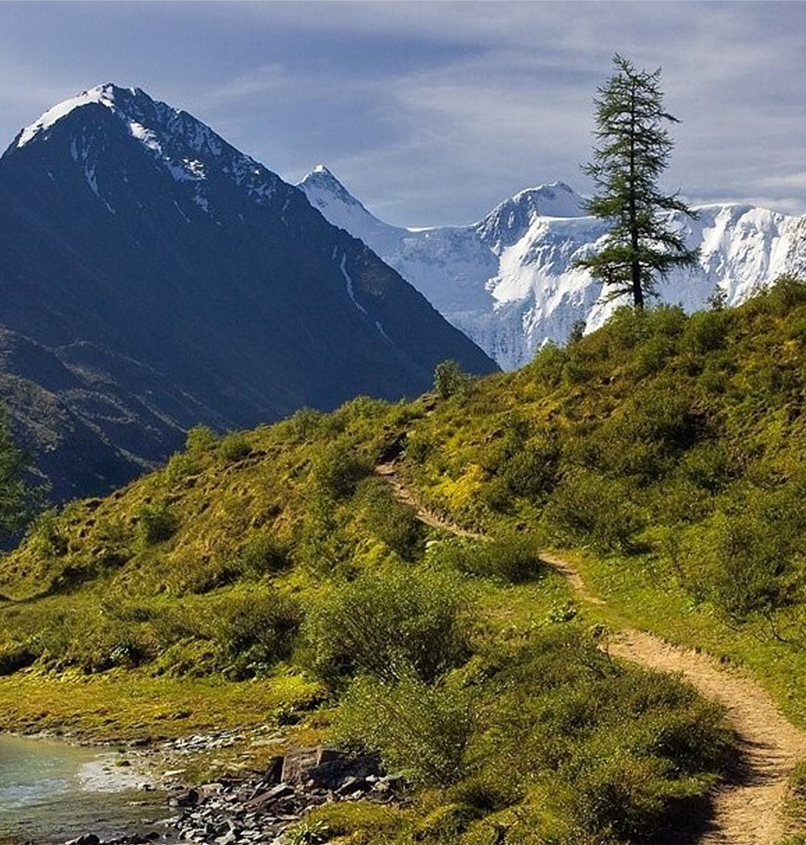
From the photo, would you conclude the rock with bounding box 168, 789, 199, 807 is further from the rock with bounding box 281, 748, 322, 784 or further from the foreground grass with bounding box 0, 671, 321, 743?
the foreground grass with bounding box 0, 671, 321, 743

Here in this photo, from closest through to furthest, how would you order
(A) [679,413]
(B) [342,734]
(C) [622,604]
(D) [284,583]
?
(B) [342,734] < (C) [622,604] < (A) [679,413] < (D) [284,583]

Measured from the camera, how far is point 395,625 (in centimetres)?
2761

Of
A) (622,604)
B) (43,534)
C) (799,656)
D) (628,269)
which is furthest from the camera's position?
(43,534)

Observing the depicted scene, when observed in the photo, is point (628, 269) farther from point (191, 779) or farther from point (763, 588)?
point (191, 779)

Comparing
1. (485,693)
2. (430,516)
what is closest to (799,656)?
(485,693)

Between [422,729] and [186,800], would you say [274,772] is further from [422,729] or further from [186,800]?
[422,729]

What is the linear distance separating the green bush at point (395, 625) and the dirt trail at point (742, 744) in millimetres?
4945

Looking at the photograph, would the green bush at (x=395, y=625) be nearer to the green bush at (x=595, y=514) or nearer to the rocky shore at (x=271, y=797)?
the rocky shore at (x=271, y=797)

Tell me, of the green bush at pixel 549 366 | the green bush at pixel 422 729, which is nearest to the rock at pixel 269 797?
the green bush at pixel 422 729

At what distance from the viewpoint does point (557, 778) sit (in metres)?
18.3

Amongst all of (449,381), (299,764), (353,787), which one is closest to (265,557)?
(449,381)

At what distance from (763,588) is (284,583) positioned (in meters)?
25.7

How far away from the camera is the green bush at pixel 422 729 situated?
20094 millimetres

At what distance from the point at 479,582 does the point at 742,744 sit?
1803 cm
